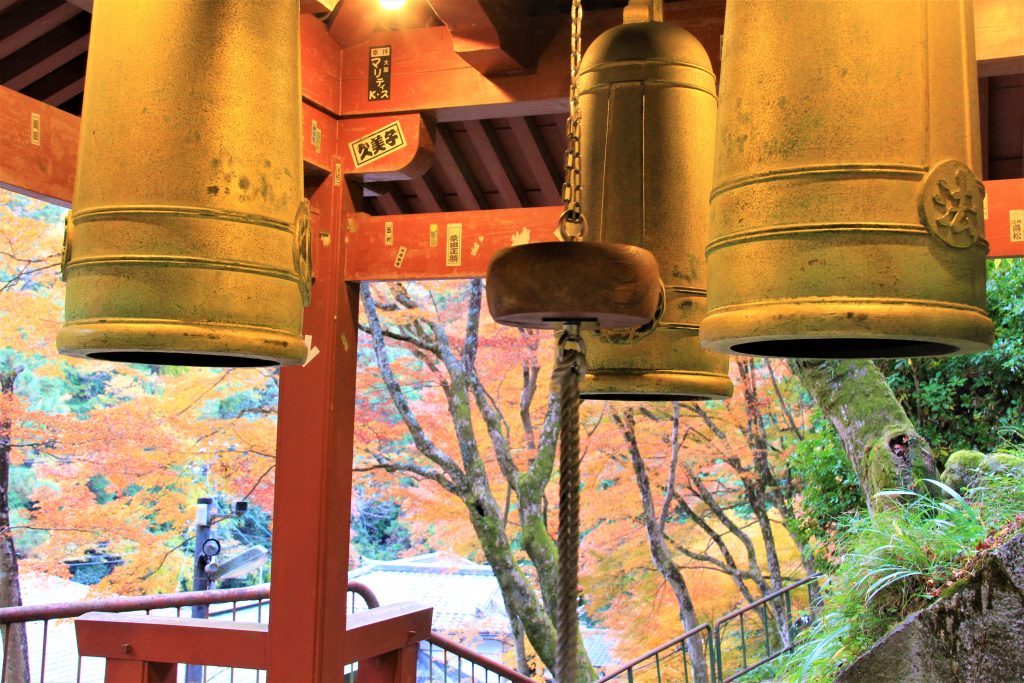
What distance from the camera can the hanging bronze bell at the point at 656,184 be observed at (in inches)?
85.4

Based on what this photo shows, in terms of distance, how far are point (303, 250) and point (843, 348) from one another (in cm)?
101

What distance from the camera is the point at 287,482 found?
14.9 feet

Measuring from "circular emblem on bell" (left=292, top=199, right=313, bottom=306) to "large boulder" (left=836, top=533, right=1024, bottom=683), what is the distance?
3.19 meters

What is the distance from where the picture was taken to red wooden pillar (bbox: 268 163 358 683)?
174 inches

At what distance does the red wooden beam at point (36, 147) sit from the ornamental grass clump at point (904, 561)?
415cm

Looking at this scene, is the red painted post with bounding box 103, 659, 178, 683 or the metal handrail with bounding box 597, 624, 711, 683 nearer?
the red painted post with bounding box 103, 659, 178, 683

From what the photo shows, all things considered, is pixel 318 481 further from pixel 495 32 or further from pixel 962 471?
pixel 962 471

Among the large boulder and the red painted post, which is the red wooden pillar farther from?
the large boulder

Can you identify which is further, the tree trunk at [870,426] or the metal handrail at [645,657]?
the metal handrail at [645,657]

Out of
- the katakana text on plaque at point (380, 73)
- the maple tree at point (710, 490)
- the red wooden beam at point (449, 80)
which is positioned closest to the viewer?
the red wooden beam at point (449, 80)

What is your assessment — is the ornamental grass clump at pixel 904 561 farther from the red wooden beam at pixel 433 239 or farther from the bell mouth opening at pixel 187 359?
the bell mouth opening at pixel 187 359

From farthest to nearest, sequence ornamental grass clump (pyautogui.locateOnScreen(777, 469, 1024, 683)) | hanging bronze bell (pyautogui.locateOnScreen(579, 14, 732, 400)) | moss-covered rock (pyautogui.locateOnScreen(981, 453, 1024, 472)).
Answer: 1. moss-covered rock (pyautogui.locateOnScreen(981, 453, 1024, 472))
2. ornamental grass clump (pyautogui.locateOnScreen(777, 469, 1024, 683))
3. hanging bronze bell (pyautogui.locateOnScreen(579, 14, 732, 400))

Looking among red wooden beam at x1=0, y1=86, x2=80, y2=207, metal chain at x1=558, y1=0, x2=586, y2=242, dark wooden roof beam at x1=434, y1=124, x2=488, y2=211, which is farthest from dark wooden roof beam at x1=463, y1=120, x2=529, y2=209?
metal chain at x1=558, y1=0, x2=586, y2=242

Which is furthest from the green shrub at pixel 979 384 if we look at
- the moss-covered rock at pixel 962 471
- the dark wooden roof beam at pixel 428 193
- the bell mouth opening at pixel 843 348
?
the bell mouth opening at pixel 843 348
